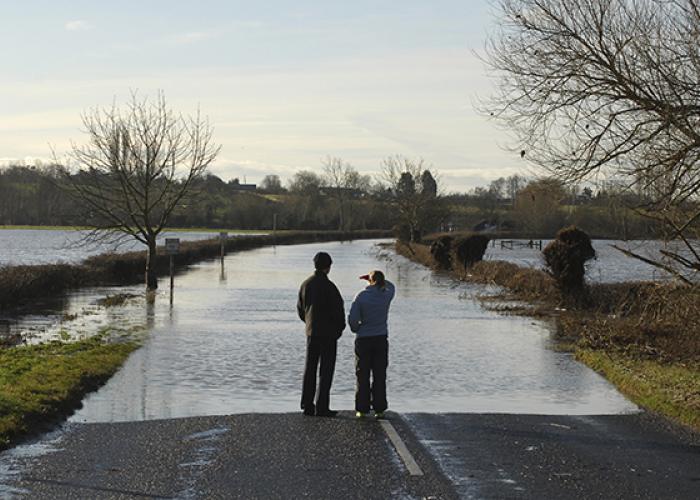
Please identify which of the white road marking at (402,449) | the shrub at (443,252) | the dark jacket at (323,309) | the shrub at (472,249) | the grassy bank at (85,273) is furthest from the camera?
the shrub at (443,252)

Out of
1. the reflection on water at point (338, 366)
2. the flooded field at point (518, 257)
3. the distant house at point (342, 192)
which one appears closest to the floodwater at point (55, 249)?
the flooded field at point (518, 257)

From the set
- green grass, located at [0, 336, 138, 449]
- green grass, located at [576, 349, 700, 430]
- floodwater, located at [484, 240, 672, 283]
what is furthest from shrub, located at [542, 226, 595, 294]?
green grass, located at [0, 336, 138, 449]

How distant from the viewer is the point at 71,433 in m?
13.0

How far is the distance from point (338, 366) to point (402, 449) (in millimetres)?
9125

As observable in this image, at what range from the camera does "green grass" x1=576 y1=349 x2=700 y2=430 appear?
14453 millimetres

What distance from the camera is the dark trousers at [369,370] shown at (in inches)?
543

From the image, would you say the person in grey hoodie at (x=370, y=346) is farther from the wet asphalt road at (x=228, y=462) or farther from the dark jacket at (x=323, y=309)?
the wet asphalt road at (x=228, y=462)

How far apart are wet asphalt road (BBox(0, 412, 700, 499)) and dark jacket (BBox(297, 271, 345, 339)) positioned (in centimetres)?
109

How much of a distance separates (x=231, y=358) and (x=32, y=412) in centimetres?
861

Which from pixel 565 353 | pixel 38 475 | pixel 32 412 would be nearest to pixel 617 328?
pixel 565 353

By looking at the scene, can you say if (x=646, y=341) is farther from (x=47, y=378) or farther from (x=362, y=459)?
(x=362, y=459)

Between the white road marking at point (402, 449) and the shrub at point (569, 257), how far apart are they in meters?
21.8

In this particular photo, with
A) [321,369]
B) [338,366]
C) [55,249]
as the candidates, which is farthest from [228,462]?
[55,249]

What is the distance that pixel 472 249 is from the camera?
60750 mm
